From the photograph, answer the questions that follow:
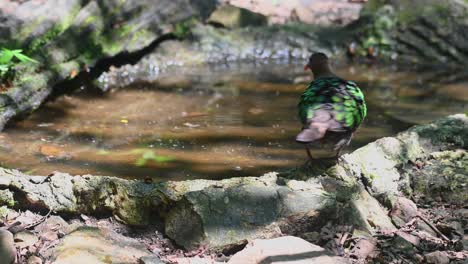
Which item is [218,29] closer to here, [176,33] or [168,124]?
[176,33]

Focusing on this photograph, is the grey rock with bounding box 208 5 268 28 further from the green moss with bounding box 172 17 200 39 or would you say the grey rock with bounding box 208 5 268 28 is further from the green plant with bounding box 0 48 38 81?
the green plant with bounding box 0 48 38 81

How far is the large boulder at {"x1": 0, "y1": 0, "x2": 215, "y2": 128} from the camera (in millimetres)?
6074

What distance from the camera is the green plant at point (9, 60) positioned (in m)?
5.44

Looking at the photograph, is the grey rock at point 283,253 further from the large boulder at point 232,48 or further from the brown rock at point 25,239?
the large boulder at point 232,48

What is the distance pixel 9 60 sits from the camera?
224 inches

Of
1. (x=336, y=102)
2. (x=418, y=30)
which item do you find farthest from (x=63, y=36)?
(x=418, y=30)

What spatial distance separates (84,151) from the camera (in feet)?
15.7

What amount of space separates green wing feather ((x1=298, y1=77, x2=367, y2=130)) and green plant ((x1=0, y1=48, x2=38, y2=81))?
2.75m

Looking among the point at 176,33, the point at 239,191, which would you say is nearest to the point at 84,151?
the point at 239,191

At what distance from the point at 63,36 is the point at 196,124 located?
214 centimetres

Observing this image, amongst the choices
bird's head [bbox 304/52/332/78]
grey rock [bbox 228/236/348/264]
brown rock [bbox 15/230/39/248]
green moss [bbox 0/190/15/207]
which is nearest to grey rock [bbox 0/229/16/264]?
brown rock [bbox 15/230/39/248]

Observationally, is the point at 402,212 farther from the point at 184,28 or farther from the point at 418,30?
the point at 418,30

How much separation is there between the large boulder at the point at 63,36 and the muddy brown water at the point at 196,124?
0.26m

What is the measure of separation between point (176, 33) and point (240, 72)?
1.38m
